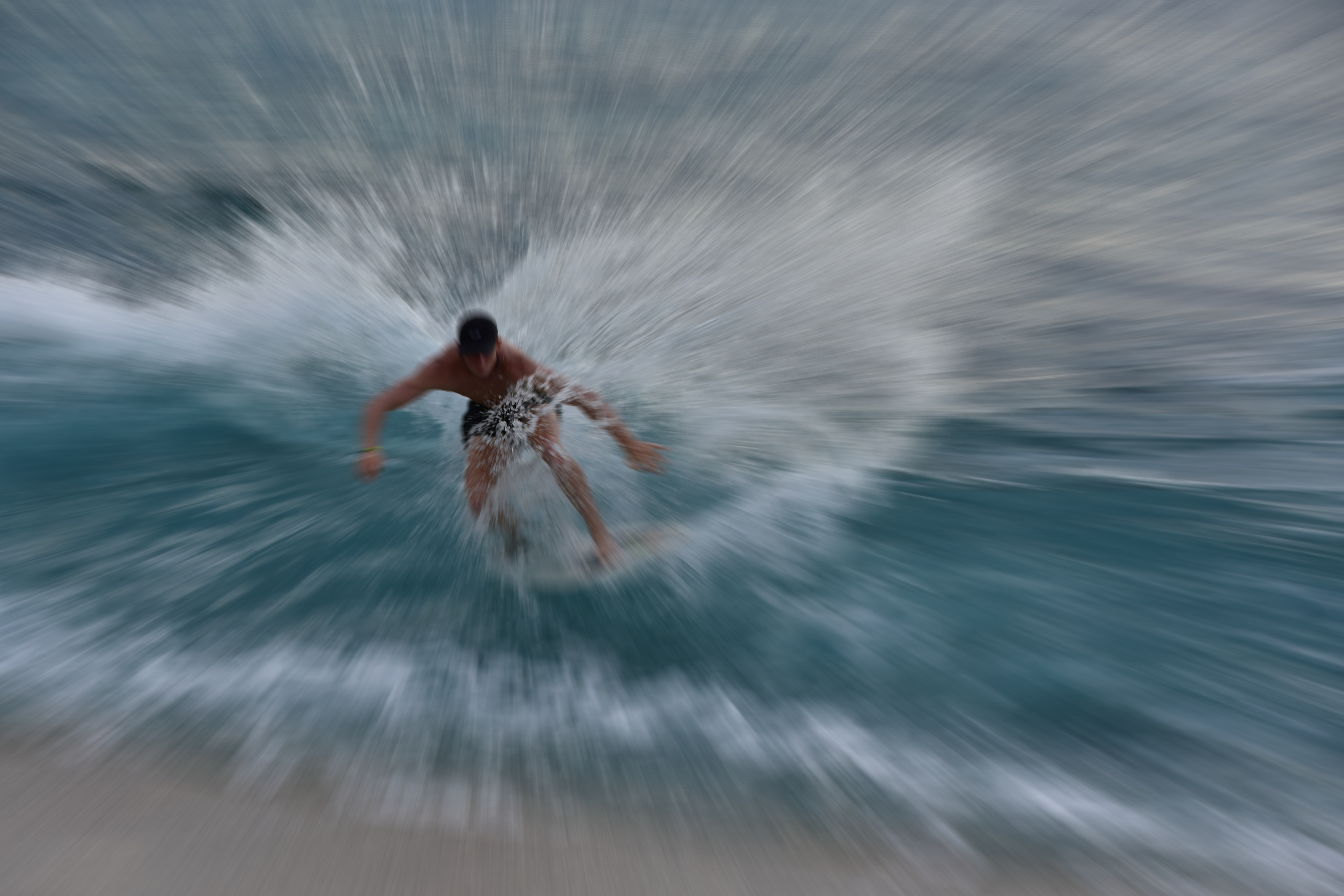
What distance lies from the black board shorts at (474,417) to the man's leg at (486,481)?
45 millimetres

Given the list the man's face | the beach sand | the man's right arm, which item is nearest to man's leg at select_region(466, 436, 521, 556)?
the man's right arm

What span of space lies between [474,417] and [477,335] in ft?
2.41

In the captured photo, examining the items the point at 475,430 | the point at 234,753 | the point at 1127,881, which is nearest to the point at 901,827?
the point at 1127,881

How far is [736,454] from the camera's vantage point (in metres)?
5.16

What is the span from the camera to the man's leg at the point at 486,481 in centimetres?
412

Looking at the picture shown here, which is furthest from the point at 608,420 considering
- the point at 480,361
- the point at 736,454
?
the point at 736,454

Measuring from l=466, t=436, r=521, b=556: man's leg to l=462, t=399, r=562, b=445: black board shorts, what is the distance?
1.8 inches

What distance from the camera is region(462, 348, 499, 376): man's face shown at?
3.55 m

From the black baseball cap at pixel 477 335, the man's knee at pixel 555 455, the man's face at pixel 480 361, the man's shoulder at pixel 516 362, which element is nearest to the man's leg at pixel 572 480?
the man's knee at pixel 555 455

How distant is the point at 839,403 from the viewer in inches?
221

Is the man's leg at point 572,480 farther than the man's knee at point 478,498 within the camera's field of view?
No

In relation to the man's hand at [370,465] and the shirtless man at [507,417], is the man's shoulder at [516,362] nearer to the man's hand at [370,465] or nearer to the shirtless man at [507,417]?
the shirtless man at [507,417]

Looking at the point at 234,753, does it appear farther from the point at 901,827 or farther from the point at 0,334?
the point at 0,334

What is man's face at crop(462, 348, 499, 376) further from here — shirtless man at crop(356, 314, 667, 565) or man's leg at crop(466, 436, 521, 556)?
man's leg at crop(466, 436, 521, 556)
